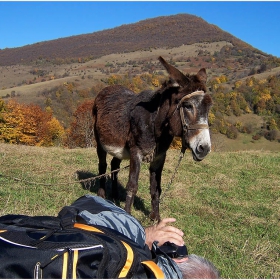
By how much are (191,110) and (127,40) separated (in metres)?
134

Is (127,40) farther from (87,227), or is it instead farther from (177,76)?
(87,227)

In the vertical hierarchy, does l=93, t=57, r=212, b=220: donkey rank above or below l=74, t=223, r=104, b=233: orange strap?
above

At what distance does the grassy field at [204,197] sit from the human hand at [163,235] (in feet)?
6.25

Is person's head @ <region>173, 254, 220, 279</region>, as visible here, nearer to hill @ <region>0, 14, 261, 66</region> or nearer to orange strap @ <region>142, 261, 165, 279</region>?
orange strap @ <region>142, 261, 165, 279</region>

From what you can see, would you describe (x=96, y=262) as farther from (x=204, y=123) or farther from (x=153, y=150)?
(x=153, y=150)

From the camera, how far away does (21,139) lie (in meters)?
36.3

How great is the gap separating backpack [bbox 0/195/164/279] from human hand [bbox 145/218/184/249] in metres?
0.37

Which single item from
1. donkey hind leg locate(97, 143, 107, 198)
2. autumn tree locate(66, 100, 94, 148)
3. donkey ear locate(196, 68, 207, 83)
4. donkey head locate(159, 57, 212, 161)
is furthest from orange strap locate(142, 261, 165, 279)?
autumn tree locate(66, 100, 94, 148)

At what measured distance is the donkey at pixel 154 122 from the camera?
3811mm

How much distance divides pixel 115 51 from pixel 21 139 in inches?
3533

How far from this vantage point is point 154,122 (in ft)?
14.4

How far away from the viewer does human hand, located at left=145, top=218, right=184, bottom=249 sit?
6.66 ft

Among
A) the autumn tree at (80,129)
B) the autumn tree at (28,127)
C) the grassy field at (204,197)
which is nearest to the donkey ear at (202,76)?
the grassy field at (204,197)

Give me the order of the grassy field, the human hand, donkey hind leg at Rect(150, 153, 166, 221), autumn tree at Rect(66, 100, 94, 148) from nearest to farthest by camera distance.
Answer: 1. the human hand
2. the grassy field
3. donkey hind leg at Rect(150, 153, 166, 221)
4. autumn tree at Rect(66, 100, 94, 148)
